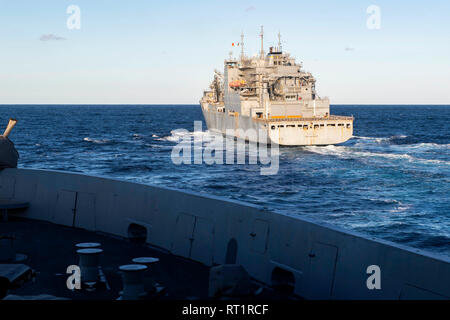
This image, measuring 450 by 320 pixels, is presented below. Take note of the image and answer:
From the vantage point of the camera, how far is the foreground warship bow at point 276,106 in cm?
5965

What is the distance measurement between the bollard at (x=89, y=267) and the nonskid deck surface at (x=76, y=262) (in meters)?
0.23

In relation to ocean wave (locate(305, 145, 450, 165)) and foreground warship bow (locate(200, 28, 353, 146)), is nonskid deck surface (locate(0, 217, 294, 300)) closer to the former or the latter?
ocean wave (locate(305, 145, 450, 165))

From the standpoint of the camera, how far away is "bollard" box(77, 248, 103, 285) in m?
6.83

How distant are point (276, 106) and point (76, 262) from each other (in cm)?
5836

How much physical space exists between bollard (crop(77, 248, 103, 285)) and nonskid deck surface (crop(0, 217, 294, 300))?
0.75 feet

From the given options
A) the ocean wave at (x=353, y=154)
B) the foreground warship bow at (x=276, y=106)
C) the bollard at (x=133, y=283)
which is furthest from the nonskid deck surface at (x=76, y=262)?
the foreground warship bow at (x=276, y=106)

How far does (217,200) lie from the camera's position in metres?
7.77

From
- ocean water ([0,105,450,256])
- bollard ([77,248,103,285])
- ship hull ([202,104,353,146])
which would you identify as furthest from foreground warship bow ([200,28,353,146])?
bollard ([77,248,103,285])

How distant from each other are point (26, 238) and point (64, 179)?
1.50m

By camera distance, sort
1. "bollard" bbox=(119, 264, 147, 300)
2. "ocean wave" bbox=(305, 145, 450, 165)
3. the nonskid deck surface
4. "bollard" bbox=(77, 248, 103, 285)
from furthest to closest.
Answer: "ocean wave" bbox=(305, 145, 450, 165) → "bollard" bbox=(77, 248, 103, 285) → the nonskid deck surface → "bollard" bbox=(119, 264, 147, 300)

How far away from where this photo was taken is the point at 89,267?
6.86 m

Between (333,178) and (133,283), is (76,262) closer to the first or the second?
(133,283)

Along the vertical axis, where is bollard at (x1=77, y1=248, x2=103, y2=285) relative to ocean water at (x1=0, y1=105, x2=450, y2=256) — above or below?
above
